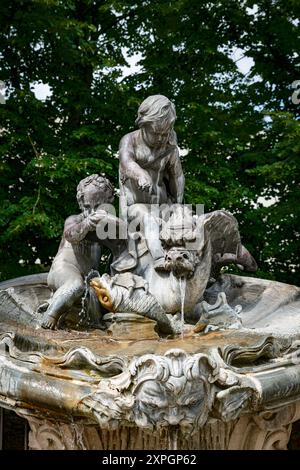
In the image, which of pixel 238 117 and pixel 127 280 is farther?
pixel 238 117

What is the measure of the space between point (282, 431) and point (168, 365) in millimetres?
1247

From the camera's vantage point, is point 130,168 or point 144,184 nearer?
point 144,184

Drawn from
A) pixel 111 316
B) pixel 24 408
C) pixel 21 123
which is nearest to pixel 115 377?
pixel 24 408

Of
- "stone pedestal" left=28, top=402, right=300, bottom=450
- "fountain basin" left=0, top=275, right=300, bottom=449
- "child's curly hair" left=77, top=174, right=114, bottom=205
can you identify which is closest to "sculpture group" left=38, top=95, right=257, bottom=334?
"child's curly hair" left=77, top=174, right=114, bottom=205

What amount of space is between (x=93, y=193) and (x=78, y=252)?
47 centimetres

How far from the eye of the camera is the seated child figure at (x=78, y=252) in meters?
5.39

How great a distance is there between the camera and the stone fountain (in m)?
4.04

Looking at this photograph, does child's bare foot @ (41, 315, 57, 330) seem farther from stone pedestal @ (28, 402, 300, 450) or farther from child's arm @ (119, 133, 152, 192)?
child's arm @ (119, 133, 152, 192)

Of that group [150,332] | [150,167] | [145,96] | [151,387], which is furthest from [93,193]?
[145,96]

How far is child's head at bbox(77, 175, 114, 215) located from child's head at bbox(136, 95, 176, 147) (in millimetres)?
524

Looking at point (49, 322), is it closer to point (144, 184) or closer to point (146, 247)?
point (146, 247)

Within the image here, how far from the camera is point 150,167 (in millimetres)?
6066

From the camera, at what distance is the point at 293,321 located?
5.57 m

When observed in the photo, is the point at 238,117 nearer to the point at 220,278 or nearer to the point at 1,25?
the point at 1,25
